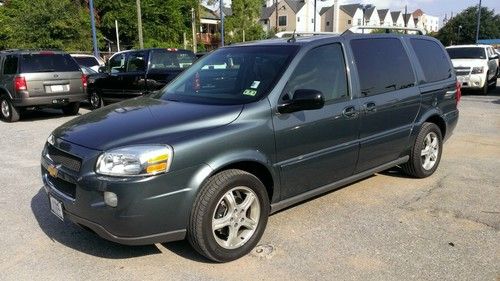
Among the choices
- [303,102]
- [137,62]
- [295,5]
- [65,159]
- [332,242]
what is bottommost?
[332,242]

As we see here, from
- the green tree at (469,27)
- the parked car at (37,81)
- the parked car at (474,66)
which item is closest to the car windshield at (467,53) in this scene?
the parked car at (474,66)

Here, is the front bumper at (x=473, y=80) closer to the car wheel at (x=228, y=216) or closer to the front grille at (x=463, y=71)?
the front grille at (x=463, y=71)

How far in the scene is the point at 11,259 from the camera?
3.74m

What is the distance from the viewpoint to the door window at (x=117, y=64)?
39.3 ft

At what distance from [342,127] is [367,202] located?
1.03 meters

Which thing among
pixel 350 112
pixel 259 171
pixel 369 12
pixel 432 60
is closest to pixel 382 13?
pixel 369 12

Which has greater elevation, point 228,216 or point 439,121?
point 439,121

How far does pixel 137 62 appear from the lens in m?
11.5

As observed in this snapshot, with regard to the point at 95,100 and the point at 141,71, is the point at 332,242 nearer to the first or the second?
the point at 141,71

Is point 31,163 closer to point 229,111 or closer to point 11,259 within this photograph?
point 11,259

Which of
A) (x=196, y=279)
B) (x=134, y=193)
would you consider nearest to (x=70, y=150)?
(x=134, y=193)

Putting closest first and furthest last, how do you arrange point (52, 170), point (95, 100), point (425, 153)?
1. point (52, 170)
2. point (425, 153)
3. point (95, 100)

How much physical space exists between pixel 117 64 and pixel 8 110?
2873mm

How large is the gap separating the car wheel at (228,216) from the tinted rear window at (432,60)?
299cm
